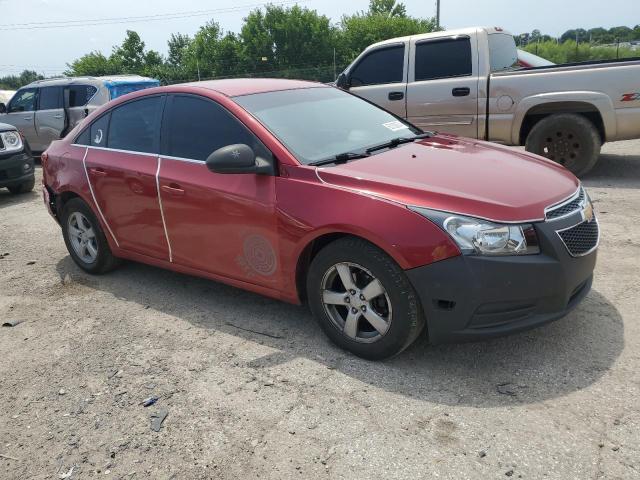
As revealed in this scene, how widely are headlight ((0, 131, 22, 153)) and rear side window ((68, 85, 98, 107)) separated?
2.90 m

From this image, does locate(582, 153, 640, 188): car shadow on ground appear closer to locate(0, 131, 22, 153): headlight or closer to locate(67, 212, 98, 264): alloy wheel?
locate(67, 212, 98, 264): alloy wheel

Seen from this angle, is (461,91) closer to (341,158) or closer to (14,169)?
(341,158)

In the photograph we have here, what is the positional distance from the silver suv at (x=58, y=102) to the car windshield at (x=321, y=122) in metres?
8.15

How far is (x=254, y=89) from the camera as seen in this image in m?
4.09

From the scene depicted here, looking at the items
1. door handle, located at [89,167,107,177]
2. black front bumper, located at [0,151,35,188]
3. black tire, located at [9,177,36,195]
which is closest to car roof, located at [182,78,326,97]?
door handle, located at [89,167,107,177]

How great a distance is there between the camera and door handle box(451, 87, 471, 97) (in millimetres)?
7480

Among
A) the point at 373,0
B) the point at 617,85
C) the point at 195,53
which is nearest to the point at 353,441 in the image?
the point at 617,85

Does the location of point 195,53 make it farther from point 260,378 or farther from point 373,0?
→ point 260,378

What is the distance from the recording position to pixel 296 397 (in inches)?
118

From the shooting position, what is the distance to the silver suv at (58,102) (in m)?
11.6

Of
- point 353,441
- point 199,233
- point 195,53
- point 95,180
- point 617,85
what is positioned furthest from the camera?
point 195,53

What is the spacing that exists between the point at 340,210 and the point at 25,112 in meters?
11.9

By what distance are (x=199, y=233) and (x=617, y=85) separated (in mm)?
5423

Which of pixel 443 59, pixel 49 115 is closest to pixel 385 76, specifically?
pixel 443 59
